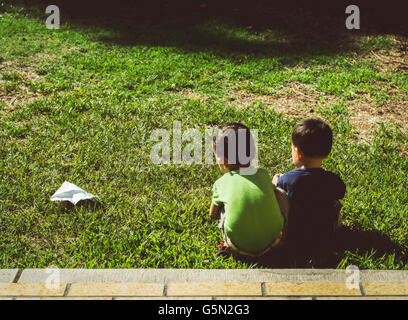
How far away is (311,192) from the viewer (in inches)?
95.2

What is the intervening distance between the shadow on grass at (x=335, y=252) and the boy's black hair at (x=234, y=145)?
0.61 m

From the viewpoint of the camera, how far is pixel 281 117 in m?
4.22

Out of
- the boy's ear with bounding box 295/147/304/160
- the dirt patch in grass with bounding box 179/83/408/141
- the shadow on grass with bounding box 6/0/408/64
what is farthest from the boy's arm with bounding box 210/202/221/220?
the shadow on grass with bounding box 6/0/408/64

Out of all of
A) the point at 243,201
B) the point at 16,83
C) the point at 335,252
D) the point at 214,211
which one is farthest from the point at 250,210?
the point at 16,83

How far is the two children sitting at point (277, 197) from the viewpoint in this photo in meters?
2.29

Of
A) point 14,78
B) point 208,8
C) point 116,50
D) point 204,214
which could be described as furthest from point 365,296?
point 208,8

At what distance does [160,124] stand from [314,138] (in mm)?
1906

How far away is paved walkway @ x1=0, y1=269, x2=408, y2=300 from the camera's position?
207 cm

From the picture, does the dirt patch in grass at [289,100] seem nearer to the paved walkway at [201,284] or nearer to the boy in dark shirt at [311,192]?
the boy in dark shirt at [311,192]

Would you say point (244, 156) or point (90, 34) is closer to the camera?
point (244, 156)

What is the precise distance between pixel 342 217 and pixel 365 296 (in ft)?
2.77

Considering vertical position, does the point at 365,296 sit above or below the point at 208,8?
below

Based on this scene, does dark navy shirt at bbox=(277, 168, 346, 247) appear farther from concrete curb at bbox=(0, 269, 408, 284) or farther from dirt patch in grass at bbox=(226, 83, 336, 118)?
dirt patch in grass at bbox=(226, 83, 336, 118)

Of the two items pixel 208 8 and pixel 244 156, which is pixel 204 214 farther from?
pixel 208 8
